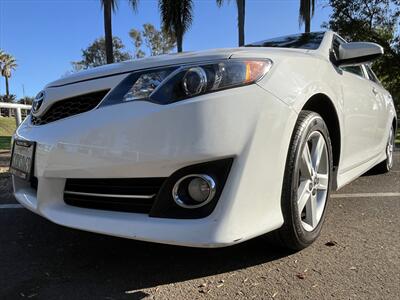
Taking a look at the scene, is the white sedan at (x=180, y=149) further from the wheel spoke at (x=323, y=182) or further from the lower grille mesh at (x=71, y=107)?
the wheel spoke at (x=323, y=182)

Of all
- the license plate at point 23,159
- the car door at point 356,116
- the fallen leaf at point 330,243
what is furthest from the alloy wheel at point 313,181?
the license plate at point 23,159

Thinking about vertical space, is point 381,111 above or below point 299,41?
below

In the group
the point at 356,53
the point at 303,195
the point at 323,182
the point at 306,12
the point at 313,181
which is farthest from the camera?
the point at 306,12

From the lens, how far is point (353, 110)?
3.50m

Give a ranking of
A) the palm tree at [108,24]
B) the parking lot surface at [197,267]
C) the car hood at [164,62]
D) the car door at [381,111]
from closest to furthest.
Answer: the parking lot surface at [197,267] → the car hood at [164,62] → the car door at [381,111] → the palm tree at [108,24]

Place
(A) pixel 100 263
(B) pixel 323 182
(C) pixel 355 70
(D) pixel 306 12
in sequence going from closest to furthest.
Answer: (A) pixel 100 263 < (B) pixel 323 182 < (C) pixel 355 70 < (D) pixel 306 12

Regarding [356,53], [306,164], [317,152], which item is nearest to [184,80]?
[306,164]

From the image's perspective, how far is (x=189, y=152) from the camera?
84.4 inches

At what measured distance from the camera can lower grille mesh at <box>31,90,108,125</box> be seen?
7.99 feet

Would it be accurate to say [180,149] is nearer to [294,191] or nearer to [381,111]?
[294,191]

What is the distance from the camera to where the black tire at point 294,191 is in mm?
2455

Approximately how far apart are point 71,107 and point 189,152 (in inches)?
31.6

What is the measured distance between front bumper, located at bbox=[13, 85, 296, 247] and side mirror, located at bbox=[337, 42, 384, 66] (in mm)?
1267

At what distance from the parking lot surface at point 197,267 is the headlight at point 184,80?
934 mm
